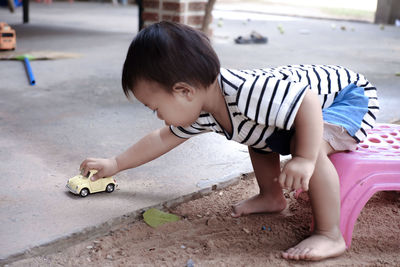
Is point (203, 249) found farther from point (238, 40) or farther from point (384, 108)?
point (238, 40)

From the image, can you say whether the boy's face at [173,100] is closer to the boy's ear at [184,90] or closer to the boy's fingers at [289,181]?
the boy's ear at [184,90]

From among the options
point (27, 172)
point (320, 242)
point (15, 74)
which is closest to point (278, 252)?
point (320, 242)

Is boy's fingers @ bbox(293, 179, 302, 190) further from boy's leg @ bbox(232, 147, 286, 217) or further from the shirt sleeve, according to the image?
boy's leg @ bbox(232, 147, 286, 217)

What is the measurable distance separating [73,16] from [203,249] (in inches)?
253

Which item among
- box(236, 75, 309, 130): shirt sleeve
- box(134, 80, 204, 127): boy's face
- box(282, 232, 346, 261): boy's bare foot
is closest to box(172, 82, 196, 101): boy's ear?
box(134, 80, 204, 127): boy's face

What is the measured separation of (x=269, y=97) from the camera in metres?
1.18

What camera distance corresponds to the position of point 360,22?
774 cm

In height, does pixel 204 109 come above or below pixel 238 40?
above

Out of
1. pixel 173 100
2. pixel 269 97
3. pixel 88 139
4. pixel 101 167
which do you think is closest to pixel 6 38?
pixel 88 139

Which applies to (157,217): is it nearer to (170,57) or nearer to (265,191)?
(265,191)

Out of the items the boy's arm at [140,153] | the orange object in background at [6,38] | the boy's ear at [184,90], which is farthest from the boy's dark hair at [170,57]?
the orange object in background at [6,38]

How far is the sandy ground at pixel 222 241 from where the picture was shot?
48.0 inches

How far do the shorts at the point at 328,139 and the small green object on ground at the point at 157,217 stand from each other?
354 millimetres

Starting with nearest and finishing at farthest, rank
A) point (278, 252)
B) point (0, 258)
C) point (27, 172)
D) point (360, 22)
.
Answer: point (0, 258) < point (278, 252) < point (27, 172) < point (360, 22)
